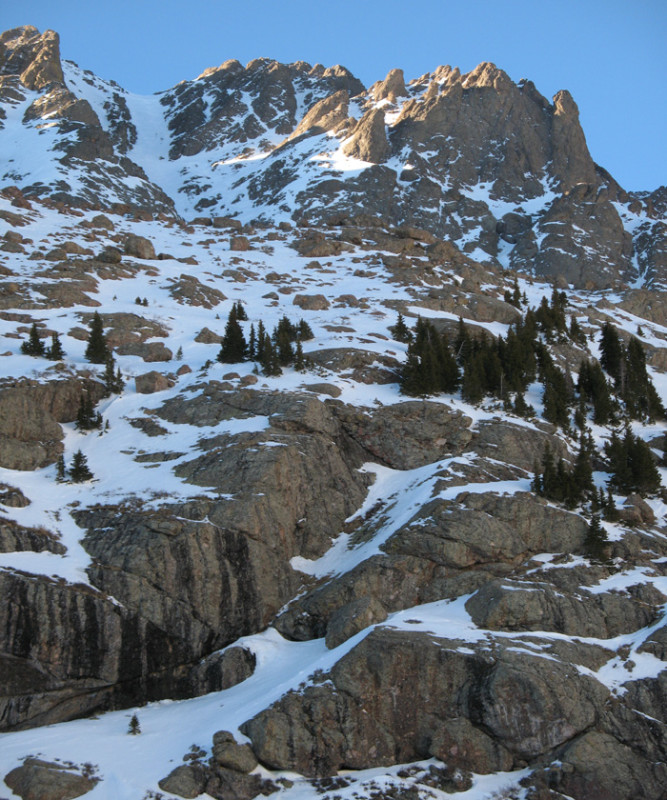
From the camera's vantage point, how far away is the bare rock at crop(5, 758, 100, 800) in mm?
21312

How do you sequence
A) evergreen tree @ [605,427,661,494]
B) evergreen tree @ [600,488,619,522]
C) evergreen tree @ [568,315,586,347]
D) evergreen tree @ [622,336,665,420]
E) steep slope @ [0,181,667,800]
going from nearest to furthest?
steep slope @ [0,181,667,800], evergreen tree @ [600,488,619,522], evergreen tree @ [605,427,661,494], evergreen tree @ [622,336,665,420], evergreen tree @ [568,315,586,347]

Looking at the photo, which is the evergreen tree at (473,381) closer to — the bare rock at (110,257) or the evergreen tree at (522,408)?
the evergreen tree at (522,408)

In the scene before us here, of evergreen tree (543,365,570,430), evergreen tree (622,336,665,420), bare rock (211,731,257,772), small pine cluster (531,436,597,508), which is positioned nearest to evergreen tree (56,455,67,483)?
bare rock (211,731,257,772)

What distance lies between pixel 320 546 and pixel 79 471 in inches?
506

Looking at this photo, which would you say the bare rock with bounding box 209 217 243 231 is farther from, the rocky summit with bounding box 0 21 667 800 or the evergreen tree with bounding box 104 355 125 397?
the evergreen tree with bounding box 104 355 125 397

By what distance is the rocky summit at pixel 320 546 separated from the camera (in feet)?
78.0

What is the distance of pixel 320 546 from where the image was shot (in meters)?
35.7

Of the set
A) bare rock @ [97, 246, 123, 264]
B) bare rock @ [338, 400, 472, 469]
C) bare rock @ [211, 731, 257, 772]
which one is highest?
bare rock @ [97, 246, 123, 264]

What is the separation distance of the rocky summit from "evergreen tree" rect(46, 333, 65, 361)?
18 centimetres

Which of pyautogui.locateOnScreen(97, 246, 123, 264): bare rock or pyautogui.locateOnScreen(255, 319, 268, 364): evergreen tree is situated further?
pyautogui.locateOnScreen(97, 246, 123, 264): bare rock

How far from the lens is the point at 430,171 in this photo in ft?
569

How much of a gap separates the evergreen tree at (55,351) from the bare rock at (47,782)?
96.2ft

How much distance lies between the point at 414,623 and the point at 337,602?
440 cm

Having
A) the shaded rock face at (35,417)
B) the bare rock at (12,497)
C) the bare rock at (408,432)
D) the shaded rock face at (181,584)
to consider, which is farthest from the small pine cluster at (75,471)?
the bare rock at (408,432)
